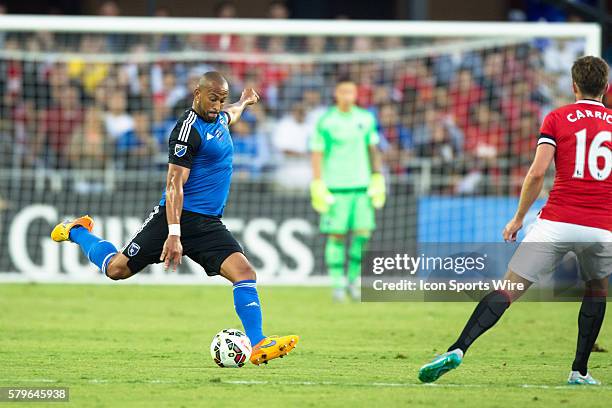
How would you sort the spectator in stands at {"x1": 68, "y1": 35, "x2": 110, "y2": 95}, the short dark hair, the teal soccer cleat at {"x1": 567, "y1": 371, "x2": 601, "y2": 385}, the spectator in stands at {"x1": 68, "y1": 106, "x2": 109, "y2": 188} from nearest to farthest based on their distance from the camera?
the short dark hair → the teal soccer cleat at {"x1": 567, "y1": 371, "x2": 601, "y2": 385} → the spectator in stands at {"x1": 68, "y1": 106, "x2": 109, "y2": 188} → the spectator in stands at {"x1": 68, "y1": 35, "x2": 110, "y2": 95}

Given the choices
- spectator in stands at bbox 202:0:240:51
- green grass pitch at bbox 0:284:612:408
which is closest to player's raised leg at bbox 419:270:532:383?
green grass pitch at bbox 0:284:612:408

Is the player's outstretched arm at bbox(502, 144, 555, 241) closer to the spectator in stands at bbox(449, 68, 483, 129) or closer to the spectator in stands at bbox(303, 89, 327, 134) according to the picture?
the spectator in stands at bbox(449, 68, 483, 129)

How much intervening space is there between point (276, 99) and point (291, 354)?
9711mm

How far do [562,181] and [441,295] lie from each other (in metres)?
7.24

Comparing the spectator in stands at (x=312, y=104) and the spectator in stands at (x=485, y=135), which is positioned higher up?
the spectator in stands at (x=312, y=104)

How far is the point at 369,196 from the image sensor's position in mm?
14484

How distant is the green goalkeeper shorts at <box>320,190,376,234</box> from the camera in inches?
566

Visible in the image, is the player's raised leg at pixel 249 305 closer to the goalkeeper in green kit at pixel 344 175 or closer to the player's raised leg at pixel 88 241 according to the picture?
the player's raised leg at pixel 88 241

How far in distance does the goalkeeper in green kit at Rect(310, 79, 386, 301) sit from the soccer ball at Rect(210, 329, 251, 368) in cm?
594

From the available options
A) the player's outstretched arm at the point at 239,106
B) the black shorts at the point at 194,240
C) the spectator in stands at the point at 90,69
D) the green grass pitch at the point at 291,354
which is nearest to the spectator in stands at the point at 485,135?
the green grass pitch at the point at 291,354

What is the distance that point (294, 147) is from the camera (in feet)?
59.2

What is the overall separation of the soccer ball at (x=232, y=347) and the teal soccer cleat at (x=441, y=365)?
4.72ft

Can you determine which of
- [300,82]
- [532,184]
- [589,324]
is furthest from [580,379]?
[300,82]

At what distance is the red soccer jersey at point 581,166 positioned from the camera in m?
7.50
